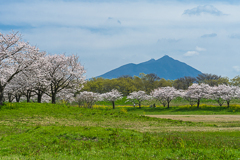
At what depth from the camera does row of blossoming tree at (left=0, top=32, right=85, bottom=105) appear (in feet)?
95.1

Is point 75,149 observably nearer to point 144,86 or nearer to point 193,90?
point 193,90

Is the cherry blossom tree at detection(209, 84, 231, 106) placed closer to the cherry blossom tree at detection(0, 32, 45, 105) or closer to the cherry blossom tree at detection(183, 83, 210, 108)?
the cherry blossom tree at detection(183, 83, 210, 108)

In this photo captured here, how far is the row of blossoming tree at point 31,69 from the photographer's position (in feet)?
95.1

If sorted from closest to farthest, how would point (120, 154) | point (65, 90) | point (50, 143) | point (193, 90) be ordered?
point (120, 154) < point (50, 143) < point (65, 90) < point (193, 90)

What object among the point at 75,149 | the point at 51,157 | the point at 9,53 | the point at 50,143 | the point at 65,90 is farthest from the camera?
the point at 65,90

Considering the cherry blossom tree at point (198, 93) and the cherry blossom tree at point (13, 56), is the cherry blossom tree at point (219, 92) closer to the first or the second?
the cherry blossom tree at point (198, 93)

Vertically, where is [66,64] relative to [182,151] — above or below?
above

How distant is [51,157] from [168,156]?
5011 mm

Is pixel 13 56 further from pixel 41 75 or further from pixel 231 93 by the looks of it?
pixel 231 93

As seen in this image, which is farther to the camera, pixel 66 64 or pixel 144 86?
pixel 144 86

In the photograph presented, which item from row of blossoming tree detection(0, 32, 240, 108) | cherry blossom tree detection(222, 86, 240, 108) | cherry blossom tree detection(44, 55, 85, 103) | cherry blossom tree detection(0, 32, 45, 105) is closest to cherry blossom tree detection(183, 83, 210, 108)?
row of blossoming tree detection(0, 32, 240, 108)

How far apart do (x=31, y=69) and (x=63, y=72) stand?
8.76m

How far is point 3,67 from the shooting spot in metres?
28.5

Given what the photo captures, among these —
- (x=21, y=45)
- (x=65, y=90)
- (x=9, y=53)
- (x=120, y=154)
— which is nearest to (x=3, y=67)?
(x=9, y=53)
